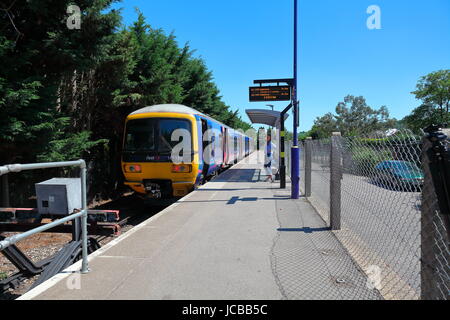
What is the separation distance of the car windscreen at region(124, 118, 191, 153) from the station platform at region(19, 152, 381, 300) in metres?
3.29

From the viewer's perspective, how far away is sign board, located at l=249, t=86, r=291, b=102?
31.0ft

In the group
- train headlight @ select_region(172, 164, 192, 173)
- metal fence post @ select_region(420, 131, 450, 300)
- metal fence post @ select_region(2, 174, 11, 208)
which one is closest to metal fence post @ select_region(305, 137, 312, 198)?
train headlight @ select_region(172, 164, 192, 173)

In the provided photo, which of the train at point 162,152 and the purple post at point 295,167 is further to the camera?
the train at point 162,152

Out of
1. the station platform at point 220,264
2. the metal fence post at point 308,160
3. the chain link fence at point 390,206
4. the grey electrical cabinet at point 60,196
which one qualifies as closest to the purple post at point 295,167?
the metal fence post at point 308,160

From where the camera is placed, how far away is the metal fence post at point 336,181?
518 centimetres

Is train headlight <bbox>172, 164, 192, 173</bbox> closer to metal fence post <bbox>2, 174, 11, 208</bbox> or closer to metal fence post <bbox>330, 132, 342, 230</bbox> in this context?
metal fence post <bbox>2, 174, 11, 208</bbox>

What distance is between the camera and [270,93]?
9695 mm

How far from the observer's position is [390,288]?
3057 millimetres

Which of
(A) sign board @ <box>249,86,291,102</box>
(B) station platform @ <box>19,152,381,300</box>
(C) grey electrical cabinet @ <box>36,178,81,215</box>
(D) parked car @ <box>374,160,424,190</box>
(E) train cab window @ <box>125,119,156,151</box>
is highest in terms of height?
(A) sign board @ <box>249,86,291,102</box>

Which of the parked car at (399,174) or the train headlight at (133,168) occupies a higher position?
the parked car at (399,174)

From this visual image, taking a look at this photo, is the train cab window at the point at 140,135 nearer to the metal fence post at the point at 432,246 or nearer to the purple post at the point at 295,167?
the purple post at the point at 295,167

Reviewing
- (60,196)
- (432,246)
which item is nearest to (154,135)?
(60,196)

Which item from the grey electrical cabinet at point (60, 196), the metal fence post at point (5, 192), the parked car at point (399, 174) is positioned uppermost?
the parked car at point (399, 174)
